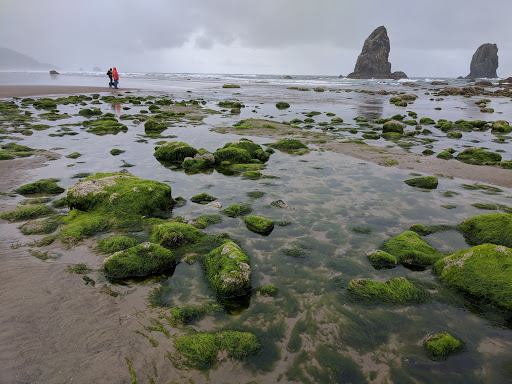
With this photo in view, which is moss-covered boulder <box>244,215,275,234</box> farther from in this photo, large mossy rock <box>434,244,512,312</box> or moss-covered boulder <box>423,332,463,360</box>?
moss-covered boulder <box>423,332,463,360</box>

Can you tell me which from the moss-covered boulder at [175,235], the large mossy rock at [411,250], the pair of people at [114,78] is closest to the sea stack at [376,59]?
the pair of people at [114,78]

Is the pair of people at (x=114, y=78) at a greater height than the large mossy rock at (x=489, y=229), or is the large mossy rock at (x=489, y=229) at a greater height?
the pair of people at (x=114, y=78)

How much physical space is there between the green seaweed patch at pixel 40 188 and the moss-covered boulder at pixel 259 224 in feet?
22.6

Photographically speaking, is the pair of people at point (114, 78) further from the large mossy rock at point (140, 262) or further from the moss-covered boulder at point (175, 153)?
the large mossy rock at point (140, 262)

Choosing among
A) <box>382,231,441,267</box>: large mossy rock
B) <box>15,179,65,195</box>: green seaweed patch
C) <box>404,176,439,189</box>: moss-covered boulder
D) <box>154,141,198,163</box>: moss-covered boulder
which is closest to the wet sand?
<box>154,141,198,163</box>: moss-covered boulder

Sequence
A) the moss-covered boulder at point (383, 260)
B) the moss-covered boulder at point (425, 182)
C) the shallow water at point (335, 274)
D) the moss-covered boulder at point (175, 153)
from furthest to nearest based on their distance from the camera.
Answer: the moss-covered boulder at point (175, 153), the moss-covered boulder at point (425, 182), the moss-covered boulder at point (383, 260), the shallow water at point (335, 274)

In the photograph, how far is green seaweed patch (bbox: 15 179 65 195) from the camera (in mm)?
9820

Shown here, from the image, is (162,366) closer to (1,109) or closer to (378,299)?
(378,299)

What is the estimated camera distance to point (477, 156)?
1484cm

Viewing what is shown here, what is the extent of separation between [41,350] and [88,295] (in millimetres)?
1264

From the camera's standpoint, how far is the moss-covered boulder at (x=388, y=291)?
571 cm

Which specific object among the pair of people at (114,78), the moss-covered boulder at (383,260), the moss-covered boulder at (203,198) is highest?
the pair of people at (114,78)

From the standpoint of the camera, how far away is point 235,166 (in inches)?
526

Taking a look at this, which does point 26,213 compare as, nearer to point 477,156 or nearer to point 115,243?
point 115,243
